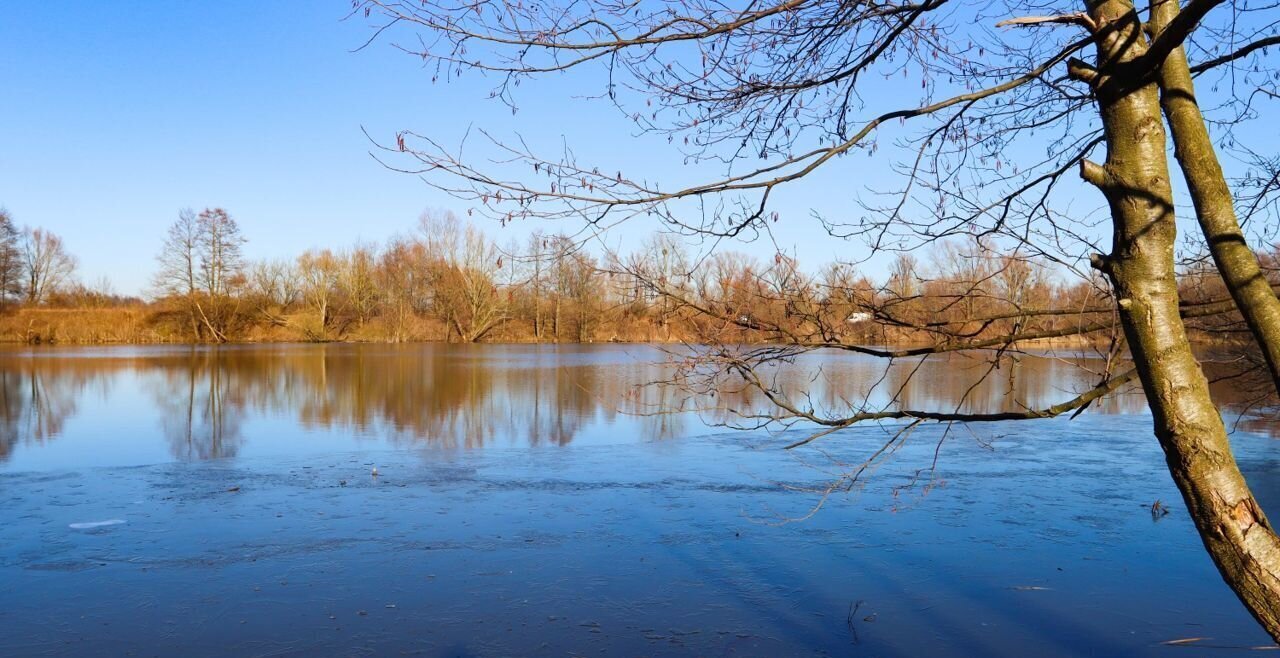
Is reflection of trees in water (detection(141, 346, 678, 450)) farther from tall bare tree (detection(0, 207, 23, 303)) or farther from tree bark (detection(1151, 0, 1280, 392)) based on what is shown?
tall bare tree (detection(0, 207, 23, 303))

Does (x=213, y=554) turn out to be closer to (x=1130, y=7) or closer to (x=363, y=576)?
(x=363, y=576)

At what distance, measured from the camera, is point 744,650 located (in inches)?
207

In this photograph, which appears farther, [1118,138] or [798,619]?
[798,619]

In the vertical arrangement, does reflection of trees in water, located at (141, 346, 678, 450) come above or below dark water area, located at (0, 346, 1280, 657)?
above

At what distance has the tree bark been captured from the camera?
6.63 ft

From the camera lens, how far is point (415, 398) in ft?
64.1

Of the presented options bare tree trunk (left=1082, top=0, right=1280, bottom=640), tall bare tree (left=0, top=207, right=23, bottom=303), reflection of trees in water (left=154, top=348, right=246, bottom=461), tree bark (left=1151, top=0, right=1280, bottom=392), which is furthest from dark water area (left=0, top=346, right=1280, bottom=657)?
tall bare tree (left=0, top=207, right=23, bottom=303)

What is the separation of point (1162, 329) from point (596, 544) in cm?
598

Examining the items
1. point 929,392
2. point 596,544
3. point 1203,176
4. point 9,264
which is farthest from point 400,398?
point 9,264

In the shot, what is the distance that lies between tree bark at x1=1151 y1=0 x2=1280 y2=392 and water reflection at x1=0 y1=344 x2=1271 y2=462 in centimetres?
584

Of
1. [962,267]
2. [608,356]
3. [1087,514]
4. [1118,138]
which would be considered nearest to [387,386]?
[608,356]

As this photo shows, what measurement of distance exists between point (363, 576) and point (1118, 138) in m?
5.97

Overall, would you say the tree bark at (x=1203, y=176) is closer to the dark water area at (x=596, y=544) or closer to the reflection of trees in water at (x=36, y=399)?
the dark water area at (x=596, y=544)

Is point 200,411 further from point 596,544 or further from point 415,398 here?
point 596,544
